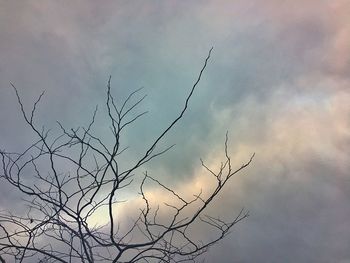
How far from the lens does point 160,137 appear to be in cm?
524

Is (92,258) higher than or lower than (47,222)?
lower

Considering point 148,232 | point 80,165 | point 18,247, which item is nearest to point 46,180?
point 80,165

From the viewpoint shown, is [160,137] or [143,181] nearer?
[160,137]

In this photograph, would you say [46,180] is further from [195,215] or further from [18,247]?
[195,215]

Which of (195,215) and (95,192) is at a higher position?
(95,192)

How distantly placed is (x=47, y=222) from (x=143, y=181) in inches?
55.2

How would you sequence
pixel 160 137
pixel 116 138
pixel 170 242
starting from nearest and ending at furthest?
pixel 160 137, pixel 116 138, pixel 170 242

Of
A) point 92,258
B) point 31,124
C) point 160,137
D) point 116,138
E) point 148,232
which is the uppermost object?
point 31,124

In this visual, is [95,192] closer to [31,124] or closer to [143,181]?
[143,181]

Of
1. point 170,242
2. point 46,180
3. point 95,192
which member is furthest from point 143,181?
point 46,180

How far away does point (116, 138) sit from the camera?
577 centimetres

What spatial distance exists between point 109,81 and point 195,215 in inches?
83.0

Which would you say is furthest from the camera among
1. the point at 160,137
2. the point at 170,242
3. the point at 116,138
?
the point at 170,242

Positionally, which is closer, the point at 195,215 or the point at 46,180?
the point at 195,215
